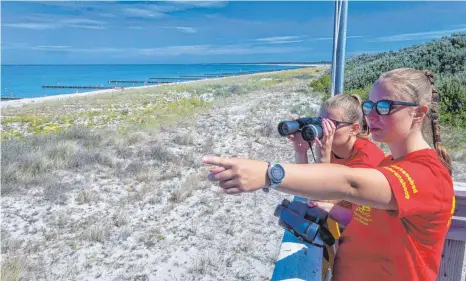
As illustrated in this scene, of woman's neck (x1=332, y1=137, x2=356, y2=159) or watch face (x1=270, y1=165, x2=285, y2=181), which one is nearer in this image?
watch face (x1=270, y1=165, x2=285, y2=181)

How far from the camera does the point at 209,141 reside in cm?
931

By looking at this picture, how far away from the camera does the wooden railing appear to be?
1.26 metres

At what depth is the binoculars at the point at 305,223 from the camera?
1496 millimetres

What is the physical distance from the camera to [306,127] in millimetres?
1551

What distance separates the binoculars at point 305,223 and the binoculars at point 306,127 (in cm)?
33

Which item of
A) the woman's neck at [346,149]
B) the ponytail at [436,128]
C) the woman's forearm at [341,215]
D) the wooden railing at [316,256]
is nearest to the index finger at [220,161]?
the wooden railing at [316,256]

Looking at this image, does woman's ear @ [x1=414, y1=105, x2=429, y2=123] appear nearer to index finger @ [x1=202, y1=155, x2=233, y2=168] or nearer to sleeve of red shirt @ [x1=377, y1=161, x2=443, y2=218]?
sleeve of red shirt @ [x1=377, y1=161, x2=443, y2=218]

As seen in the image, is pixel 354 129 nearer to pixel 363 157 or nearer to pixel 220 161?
pixel 363 157

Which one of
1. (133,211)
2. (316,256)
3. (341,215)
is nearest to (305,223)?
(316,256)

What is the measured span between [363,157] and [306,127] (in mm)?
570

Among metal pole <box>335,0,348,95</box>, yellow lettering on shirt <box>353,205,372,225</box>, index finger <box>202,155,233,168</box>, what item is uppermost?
metal pole <box>335,0,348,95</box>

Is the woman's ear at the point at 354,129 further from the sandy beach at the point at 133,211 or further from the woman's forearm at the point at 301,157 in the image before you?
the sandy beach at the point at 133,211

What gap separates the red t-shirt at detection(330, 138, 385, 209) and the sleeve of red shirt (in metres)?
0.78

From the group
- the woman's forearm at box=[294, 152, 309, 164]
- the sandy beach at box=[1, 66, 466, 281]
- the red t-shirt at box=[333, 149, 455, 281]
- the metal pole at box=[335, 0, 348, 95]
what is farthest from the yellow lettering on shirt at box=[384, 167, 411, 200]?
the sandy beach at box=[1, 66, 466, 281]
